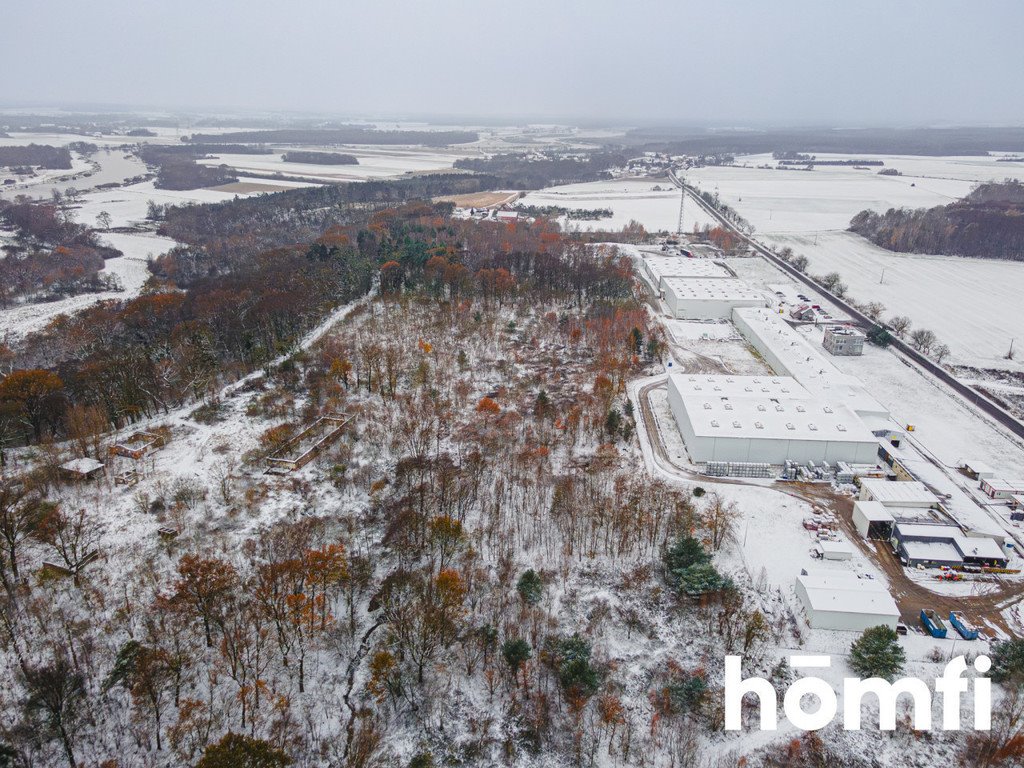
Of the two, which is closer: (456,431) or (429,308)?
(456,431)

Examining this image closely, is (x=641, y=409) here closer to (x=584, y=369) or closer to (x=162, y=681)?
(x=584, y=369)

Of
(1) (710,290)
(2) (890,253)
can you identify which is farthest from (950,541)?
(2) (890,253)

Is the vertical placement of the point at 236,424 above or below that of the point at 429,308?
below

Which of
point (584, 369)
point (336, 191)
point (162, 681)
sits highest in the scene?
point (336, 191)

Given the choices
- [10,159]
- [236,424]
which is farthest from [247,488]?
[10,159]

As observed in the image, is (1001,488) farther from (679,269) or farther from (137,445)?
(137,445)

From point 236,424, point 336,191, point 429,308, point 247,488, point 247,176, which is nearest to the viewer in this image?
point 247,488

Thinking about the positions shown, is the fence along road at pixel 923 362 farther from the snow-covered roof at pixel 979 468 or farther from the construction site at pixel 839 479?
the snow-covered roof at pixel 979 468

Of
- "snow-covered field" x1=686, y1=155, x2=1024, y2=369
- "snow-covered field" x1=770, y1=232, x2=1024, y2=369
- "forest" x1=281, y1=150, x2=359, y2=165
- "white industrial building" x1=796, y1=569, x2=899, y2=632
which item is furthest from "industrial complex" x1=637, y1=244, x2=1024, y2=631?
"forest" x1=281, y1=150, x2=359, y2=165
